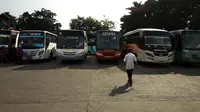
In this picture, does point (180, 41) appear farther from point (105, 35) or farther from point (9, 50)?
point (9, 50)

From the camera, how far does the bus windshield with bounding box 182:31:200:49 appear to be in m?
18.8

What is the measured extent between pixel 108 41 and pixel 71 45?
128 inches

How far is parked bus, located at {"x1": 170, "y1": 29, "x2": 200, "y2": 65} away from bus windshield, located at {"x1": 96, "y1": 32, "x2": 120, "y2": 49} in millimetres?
5020

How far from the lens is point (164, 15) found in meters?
35.7

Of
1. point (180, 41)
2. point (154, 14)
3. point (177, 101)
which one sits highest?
point (154, 14)

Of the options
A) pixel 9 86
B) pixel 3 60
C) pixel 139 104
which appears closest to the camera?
pixel 139 104

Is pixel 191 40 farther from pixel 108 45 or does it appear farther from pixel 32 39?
pixel 32 39

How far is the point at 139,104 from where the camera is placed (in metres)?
7.49

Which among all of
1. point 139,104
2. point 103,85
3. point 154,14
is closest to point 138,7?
point 154,14

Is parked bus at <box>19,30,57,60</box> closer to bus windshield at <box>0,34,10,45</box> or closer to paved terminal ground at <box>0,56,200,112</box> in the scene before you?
bus windshield at <box>0,34,10,45</box>

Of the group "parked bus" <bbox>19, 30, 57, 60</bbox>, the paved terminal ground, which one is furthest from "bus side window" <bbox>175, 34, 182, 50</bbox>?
"parked bus" <bbox>19, 30, 57, 60</bbox>

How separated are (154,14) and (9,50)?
2316 centimetres

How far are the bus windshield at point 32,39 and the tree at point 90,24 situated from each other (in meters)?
41.1

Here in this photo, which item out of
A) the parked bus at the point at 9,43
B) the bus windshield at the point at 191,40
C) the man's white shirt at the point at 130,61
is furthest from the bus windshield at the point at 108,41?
the man's white shirt at the point at 130,61
